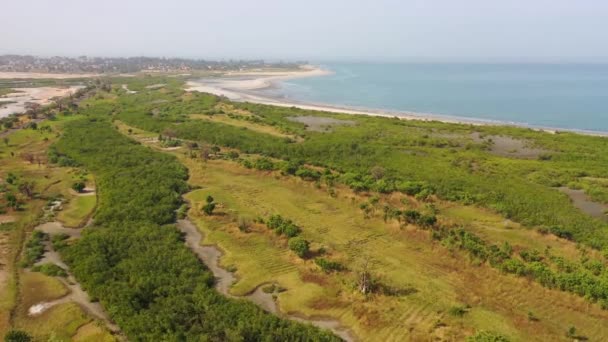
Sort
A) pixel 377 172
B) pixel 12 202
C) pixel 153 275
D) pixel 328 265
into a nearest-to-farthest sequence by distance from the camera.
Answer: pixel 153 275, pixel 328 265, pixel 12 202, pixel 377 172

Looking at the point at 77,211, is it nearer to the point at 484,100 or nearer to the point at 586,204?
the point at 586,204

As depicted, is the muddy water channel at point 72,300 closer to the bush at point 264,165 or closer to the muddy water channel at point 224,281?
the muddy water channel at point 224,281

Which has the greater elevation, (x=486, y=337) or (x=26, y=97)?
(x=26, y=97)

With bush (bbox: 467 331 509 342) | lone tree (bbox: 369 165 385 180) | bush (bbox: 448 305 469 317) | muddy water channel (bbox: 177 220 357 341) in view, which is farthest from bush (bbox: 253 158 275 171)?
bush (bbox: 467 331 509 342)

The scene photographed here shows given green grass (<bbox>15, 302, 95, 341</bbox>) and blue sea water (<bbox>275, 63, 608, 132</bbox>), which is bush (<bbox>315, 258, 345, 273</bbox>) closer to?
green grass (<bbox>15, 302, 95, 341</bbox>)

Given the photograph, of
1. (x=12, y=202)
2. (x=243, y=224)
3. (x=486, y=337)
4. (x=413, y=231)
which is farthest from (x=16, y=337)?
(x=413, y=231)

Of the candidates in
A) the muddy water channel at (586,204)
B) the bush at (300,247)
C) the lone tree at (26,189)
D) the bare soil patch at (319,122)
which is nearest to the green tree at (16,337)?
the bush at (300,247)

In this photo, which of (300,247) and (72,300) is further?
(300,247)
